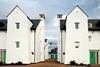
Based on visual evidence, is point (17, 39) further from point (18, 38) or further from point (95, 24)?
point (95, 24)

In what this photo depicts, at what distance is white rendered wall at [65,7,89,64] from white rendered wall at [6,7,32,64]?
7.43m

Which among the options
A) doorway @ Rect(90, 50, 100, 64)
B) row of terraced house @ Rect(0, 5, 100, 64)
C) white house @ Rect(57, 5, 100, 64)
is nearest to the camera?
white house @ Rect(57, 5, 100, 64)

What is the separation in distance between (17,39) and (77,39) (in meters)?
10.7

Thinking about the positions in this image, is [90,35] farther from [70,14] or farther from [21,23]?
[21,23]

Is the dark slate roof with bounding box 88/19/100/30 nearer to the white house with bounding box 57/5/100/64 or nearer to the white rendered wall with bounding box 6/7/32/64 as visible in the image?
the white house with bounding box 57/5/100/64

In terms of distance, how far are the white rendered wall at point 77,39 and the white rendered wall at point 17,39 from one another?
743cm

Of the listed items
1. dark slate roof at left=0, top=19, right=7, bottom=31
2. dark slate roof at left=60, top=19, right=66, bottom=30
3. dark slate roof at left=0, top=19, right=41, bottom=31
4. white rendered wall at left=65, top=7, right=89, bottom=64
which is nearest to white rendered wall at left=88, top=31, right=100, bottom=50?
white rendered wall at left=65, top=7, right=89, bottom=64

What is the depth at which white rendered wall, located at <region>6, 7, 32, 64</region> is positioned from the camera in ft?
166

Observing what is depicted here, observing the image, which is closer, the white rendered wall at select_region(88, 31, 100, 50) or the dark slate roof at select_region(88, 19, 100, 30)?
the white rendered wall at select_region(88, 31, 100, 50)

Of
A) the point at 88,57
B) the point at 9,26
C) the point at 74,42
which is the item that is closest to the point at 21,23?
the point at 9,26

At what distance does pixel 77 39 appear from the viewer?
4953 centimetres

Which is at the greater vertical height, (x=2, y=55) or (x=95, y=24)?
(x=95, y=24)

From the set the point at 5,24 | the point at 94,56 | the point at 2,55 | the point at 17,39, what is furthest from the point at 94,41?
the point at 5,24

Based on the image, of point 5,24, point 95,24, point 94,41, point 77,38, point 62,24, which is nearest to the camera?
point 77,38
